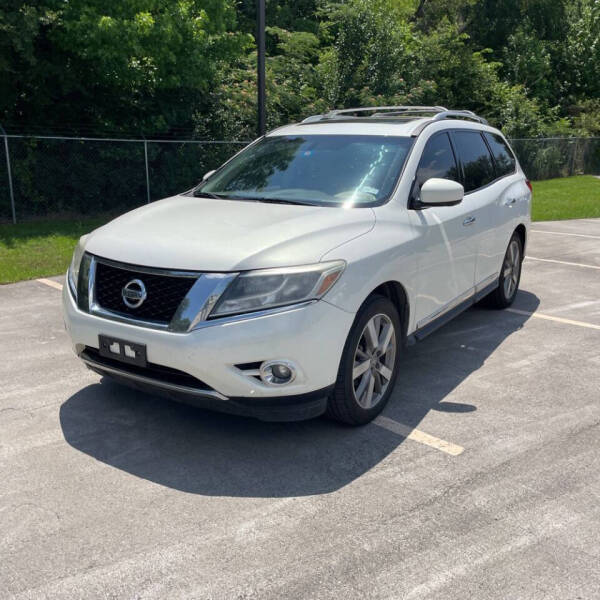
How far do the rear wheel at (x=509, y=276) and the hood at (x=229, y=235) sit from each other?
9.80 feet

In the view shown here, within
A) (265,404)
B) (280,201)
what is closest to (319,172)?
(280,201)

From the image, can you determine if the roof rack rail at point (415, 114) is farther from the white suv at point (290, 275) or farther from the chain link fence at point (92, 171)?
the chain link fence at point (92, 171)

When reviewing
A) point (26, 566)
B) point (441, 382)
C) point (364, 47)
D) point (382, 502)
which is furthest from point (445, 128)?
point (364, 47)

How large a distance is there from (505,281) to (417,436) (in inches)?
132

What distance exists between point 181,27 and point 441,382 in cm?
1166

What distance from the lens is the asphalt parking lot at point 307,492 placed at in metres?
2.83

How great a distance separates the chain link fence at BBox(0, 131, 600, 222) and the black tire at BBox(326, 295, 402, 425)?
1100 centimetres

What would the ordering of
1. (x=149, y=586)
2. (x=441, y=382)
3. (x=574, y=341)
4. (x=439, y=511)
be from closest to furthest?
(x=149, y=586), (x=439, y=511), (x=441, y=382), (x=574, y=341)

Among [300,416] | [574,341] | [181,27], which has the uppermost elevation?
[181,27]

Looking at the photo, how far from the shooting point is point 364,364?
416cm

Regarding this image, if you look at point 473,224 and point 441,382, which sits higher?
point 473,224

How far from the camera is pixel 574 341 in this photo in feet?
20.2

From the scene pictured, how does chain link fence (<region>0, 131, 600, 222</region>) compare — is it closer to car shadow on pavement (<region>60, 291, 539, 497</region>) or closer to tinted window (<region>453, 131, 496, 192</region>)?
tinted window (<region>453, 131, 496, 192</region>)

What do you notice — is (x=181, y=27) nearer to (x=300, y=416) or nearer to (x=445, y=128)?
(x=445, y=128)
